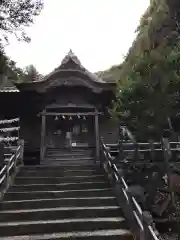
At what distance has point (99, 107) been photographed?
15141mm

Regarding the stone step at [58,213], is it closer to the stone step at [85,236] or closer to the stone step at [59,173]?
the stone step at [85,236]

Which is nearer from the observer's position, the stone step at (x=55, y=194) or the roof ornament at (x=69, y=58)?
the stone step at (x=55, y=194)

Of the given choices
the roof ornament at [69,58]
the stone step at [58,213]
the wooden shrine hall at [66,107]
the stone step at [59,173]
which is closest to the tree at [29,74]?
the roof ornament at [69,58]

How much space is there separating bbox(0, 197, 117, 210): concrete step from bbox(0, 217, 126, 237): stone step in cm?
84

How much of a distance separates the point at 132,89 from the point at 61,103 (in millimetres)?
4495

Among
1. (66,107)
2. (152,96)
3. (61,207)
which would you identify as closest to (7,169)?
(61,207)

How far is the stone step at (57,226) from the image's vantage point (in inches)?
277

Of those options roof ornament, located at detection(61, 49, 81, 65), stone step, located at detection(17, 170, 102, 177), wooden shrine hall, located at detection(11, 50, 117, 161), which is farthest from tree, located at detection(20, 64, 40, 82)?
stone step, located at detection(17, 170, 102, 177)

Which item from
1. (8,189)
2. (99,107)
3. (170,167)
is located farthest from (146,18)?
(8,189)

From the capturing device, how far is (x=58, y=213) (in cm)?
778

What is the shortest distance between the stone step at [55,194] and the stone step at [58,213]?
2.82ft

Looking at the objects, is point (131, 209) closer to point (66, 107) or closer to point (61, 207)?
point (61, 207)

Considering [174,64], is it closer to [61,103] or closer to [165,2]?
[61,103]

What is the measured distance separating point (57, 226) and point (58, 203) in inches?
47.6
